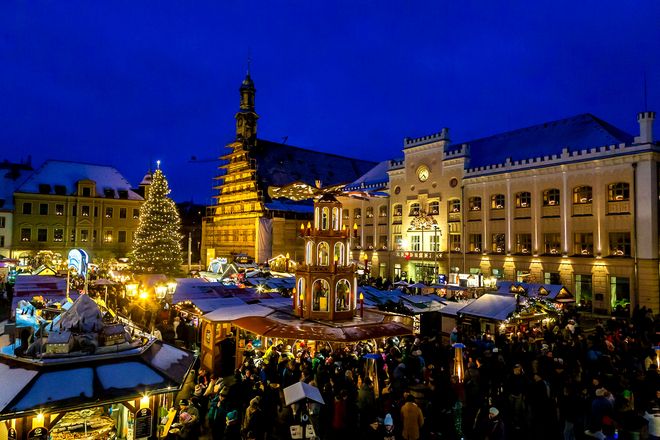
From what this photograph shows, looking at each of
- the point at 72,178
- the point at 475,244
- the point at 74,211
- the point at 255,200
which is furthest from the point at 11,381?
the point at 72,178

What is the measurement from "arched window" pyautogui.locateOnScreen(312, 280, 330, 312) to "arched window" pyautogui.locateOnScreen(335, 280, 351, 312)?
0.46 metres

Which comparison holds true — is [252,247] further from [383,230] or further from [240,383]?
[240,383]

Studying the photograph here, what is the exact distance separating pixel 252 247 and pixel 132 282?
23.4 metres

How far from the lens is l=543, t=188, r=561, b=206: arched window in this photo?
105 feet

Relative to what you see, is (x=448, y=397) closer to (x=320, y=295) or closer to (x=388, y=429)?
(x=388, y=429)

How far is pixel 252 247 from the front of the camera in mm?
50844

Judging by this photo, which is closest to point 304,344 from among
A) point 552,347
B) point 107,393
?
point 552,347

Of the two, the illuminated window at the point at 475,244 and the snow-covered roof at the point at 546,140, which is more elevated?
the snow-covered roof at the point at 546,140

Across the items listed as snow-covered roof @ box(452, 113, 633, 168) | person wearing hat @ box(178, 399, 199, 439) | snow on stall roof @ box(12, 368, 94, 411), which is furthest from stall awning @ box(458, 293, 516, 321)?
snow-covered roof @ box(452, 113, 633, 168)

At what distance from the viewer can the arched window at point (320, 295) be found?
17.9m

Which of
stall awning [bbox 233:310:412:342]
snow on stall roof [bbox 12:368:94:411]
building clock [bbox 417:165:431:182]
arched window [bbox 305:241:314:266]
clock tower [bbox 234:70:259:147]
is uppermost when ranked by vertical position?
clock tower [bbox 234:70:259:147]

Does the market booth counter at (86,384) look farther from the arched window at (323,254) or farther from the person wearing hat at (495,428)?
the arched window at (323,254)

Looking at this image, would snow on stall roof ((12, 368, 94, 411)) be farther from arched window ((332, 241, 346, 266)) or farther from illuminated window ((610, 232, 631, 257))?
illuminated window ((610, 232, 631, 257))

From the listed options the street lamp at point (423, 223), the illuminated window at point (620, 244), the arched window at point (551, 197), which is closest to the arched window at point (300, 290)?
the illuminated window at point (620, 244)
